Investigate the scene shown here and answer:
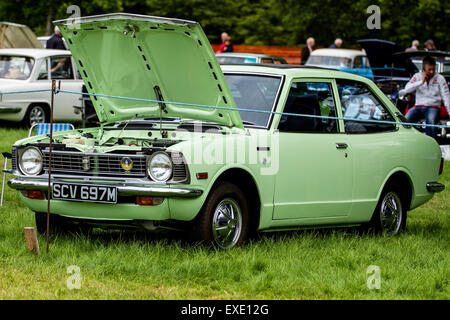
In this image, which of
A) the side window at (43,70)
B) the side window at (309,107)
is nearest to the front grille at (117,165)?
the side window at (309,107)

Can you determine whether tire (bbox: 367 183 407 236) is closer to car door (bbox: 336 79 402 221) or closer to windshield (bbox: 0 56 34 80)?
car door (bbox: 336 79 402 221)

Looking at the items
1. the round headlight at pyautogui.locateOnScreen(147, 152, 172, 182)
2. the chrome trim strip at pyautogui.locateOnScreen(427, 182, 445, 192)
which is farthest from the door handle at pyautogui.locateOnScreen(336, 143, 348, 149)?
the round headlight at pyautogui.locateOnScreen(147, 152, 172, 182)

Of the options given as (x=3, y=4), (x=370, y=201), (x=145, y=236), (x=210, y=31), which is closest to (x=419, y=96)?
(x=370, y=201)

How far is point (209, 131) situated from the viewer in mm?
7863

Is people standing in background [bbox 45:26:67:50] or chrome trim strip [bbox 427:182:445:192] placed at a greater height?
people standing in background [bbox 45:26:67:50]

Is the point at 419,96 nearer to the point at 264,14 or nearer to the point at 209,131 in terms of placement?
the point at 209,131

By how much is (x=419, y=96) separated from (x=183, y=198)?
9.03m

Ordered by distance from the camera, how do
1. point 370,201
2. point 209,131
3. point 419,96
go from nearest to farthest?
1. point 209,131
2. point 370,201
3. point 419,96

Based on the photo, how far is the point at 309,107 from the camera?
852cm

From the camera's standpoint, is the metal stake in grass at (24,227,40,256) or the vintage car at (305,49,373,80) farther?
the vintage car at (305,49,373,80)

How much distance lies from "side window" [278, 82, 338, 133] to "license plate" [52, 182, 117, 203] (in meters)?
1.63

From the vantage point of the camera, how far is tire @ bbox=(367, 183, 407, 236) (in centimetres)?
920

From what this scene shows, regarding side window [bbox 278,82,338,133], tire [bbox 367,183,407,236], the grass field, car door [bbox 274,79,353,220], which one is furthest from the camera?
tire [bbox 367,183,407,236]

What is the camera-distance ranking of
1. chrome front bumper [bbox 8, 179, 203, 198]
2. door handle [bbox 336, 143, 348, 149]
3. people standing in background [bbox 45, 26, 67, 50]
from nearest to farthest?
chrome front bumper [bbox 8, 179, 203, 198], door handle [bbox 336, 143, 348, 149], people standing in background [bbox 45, 26, 67, 50]
